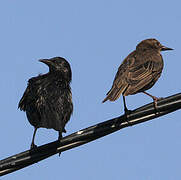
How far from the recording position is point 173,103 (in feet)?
16.7

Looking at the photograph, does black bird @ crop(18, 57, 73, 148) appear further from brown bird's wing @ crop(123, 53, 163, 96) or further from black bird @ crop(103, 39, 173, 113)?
brown bird's wing @ crop(123, 53, 163, 96)

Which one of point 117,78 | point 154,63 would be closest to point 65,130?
point 117,78

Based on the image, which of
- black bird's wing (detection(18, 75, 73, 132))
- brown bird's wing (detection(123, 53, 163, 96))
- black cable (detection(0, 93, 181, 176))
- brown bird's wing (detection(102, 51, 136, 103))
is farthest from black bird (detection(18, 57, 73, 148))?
black cable (detection(0, 93, 181, 176))

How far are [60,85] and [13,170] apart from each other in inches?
120

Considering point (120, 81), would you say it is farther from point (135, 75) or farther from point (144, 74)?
point (144, 74)

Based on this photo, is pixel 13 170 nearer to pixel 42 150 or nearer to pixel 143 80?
pixel 42 150

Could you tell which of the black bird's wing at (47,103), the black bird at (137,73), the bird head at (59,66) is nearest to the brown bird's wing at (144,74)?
the black bird at (137,73)

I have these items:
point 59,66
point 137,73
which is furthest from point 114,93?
point 59,66

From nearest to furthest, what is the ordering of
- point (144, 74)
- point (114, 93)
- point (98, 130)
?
point (98, 130) < point (114, 93) < point (144, 74)

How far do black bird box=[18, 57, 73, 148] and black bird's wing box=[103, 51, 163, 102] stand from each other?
0.84 metres

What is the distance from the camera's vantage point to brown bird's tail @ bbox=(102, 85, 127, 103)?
6871mm

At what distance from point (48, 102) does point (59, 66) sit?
124 centimetres

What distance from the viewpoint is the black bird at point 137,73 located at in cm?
716

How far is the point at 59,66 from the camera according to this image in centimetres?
838
